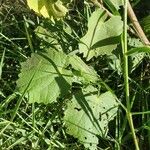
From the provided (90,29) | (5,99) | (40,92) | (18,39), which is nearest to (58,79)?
(40,92)

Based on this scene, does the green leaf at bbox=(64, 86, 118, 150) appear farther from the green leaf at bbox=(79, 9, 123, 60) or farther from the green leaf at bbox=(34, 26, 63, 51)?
A: the green leaf at bbox=(34, 26, 63, 51)

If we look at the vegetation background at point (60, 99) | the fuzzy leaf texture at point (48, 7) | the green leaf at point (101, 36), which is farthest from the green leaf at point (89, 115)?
the fuzzy leaf texture at point (48, 7)

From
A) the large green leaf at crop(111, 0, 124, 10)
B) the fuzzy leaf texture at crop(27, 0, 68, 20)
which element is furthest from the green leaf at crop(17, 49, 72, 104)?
the large green leaf at crop(111, 0, 124, 10)

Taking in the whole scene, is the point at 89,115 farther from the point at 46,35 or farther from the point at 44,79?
the point at 46,35

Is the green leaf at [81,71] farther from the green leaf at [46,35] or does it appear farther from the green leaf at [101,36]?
the green leaf at [46,35]

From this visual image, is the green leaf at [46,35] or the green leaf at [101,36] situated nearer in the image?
the green leaf at [101,36]

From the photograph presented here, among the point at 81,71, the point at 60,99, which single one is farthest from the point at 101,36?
the point at 60,99
